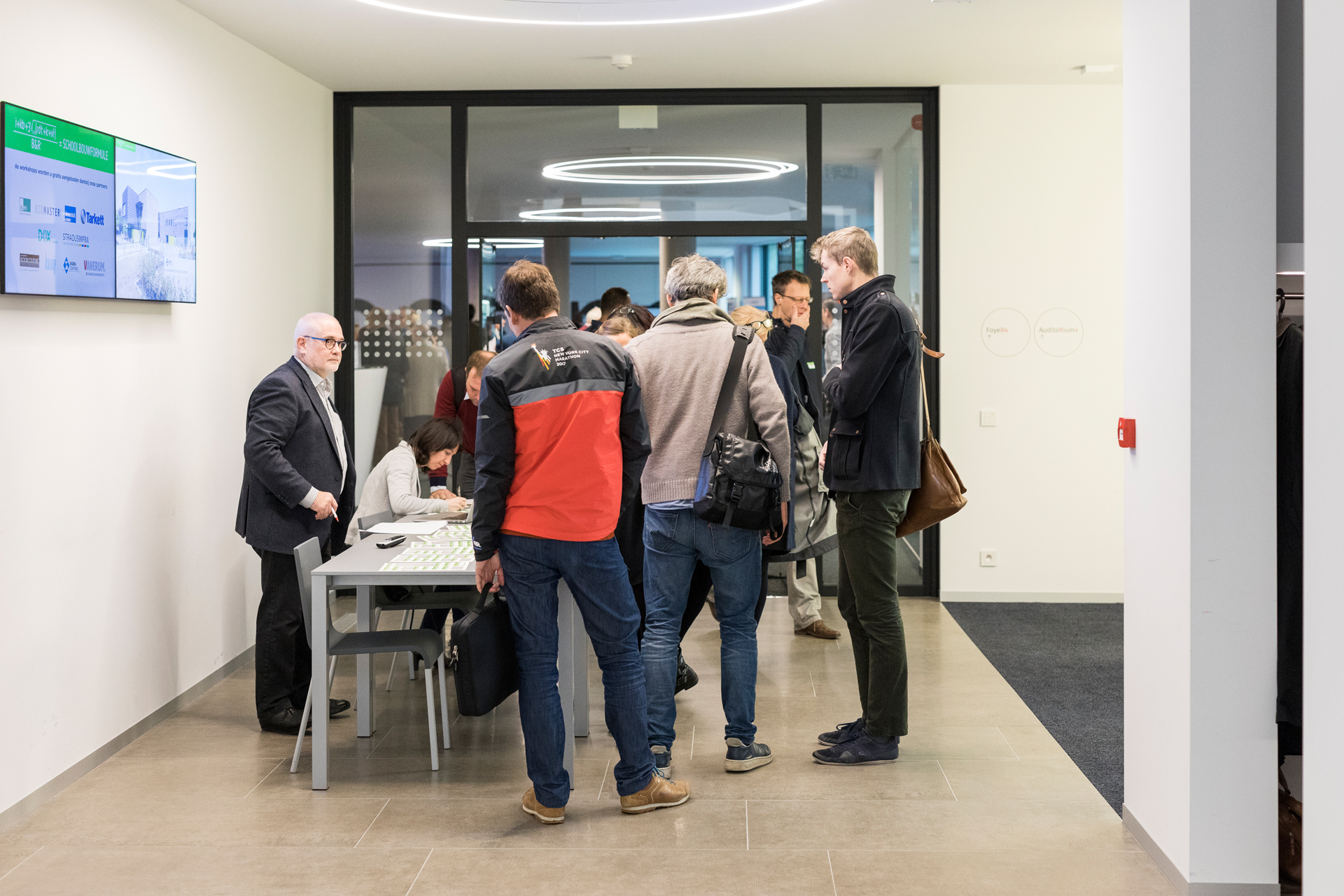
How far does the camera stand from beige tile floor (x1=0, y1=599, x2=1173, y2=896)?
9.75 feet

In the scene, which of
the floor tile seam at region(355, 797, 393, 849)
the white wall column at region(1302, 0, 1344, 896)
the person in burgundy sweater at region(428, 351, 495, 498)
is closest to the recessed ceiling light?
the person in burgundy sweater at region(428, 351, 495, 498)

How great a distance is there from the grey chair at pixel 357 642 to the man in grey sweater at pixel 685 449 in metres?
0.76

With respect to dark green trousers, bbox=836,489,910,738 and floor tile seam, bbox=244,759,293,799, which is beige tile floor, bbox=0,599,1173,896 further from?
dark green trousers, bbox=836,489,910,738

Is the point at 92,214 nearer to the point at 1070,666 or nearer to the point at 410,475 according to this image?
the point at 410,475

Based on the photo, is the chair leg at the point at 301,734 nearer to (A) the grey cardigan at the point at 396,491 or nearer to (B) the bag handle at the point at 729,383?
(A) the grey cardigan at the point at 396,491

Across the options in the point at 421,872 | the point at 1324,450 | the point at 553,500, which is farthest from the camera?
the point at 553,500

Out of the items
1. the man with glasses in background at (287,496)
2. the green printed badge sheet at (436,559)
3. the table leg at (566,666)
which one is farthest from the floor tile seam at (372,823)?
the man with glasses in background at (287,496)

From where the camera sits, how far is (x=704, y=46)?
5.62 metres

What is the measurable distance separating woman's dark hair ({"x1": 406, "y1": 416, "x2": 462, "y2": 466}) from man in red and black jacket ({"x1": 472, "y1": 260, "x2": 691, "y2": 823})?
5.04ft

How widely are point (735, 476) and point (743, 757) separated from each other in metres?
1.05

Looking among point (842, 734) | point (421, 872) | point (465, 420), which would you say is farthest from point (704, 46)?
point (421, 872)

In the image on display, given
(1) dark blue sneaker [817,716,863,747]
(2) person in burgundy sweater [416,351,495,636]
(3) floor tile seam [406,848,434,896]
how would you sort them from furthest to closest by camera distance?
(2) person in burgundy sweater [416,351,495,636] → (1) dark blue sneaker [817,716,863,747] → (3) floor tile seam [406,848,434,896]

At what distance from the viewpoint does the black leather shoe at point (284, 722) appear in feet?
13.9

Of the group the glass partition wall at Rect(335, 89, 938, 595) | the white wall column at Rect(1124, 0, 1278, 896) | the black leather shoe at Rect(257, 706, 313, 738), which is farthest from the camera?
the glass partition wall at Rect(335, 89, 938, 595)
